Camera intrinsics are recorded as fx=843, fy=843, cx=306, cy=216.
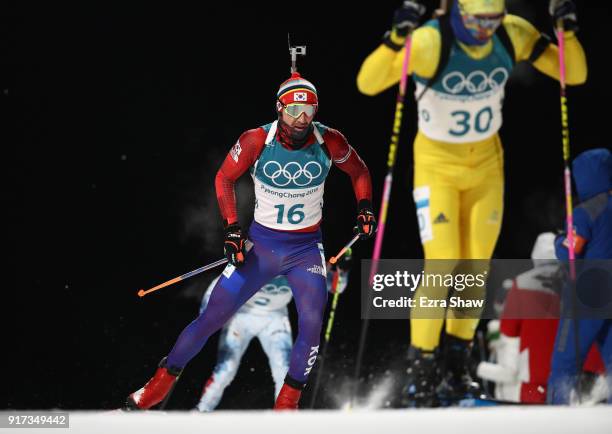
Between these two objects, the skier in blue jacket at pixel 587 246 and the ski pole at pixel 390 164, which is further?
the skier in blue jacket at pixel 587 246

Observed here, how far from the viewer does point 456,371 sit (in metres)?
4.33

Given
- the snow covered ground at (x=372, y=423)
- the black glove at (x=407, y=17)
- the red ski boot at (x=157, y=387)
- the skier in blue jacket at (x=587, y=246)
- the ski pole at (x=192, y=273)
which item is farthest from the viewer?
the skier in blue jacket at (x=587, y=246)

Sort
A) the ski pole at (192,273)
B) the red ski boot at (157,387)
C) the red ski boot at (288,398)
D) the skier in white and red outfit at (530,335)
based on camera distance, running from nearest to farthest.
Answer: the red ski boot at (288,398) → the red ski boot at (157,387) → the ski pole at (192,273) → the skier in white and red outfit at (530,335)

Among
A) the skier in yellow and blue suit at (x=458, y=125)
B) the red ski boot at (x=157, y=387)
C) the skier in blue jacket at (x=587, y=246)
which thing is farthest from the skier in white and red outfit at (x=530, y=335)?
the red ski boot at (x=157, y=387)

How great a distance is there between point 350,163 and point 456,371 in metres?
1.20

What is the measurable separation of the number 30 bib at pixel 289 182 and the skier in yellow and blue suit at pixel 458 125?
19.4 inches

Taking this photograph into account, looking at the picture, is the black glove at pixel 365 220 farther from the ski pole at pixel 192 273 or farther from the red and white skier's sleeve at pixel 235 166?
the ski pole at pixel 192 273

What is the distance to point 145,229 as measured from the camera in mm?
4672

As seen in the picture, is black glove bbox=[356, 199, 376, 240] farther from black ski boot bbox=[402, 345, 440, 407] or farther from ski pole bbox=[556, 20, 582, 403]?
ski pole bbox=[556, 20, 582, 403]

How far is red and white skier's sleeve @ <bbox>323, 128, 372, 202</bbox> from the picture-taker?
4.14 metres

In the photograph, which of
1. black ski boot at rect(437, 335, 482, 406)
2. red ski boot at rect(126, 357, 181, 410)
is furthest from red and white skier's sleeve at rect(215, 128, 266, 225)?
black ski boot at rect(437, 335, 482, 406)

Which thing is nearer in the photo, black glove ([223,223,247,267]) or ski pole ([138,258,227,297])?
black glove ([223,223,247,267])

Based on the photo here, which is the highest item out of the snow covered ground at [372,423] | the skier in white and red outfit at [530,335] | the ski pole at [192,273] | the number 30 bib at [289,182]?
the number 30 bib at [289,182]

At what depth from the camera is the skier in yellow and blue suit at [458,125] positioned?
4.13 meters
